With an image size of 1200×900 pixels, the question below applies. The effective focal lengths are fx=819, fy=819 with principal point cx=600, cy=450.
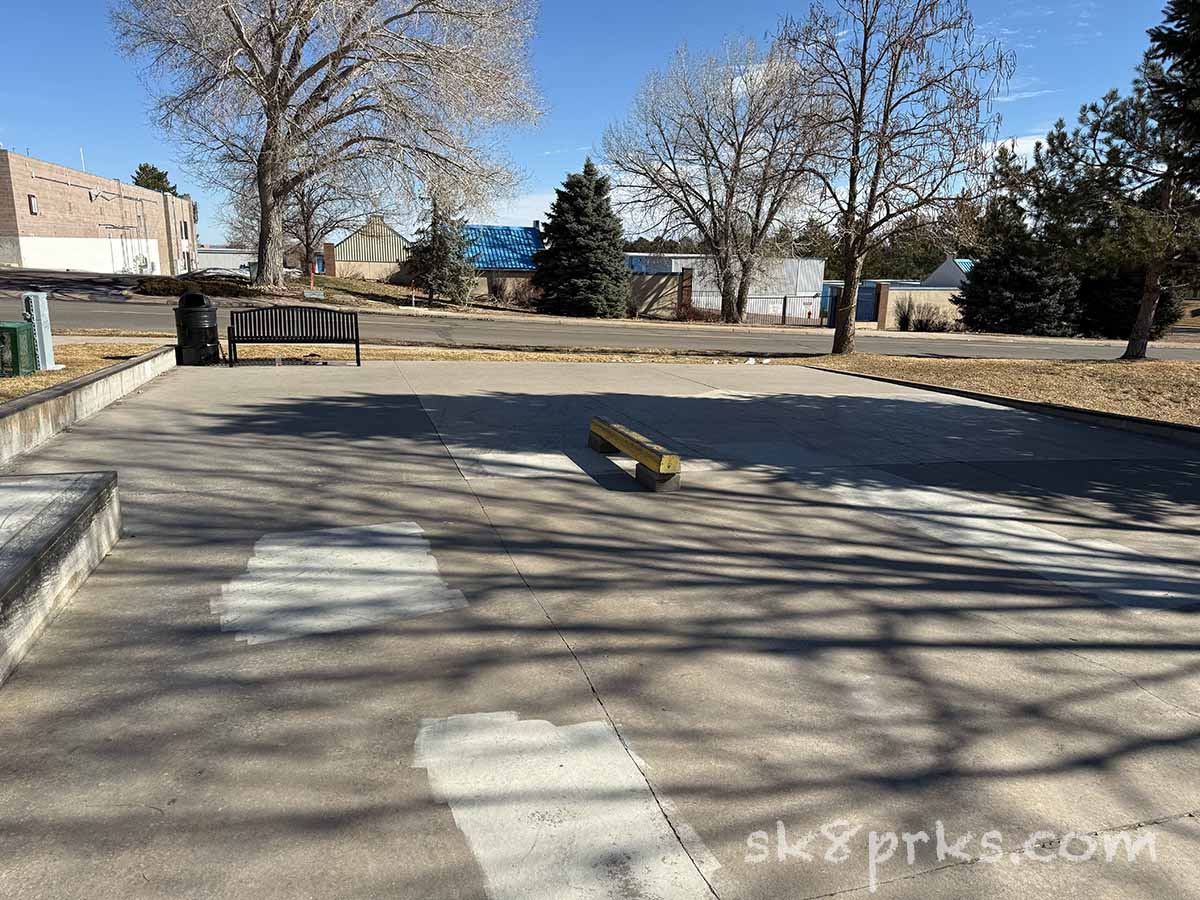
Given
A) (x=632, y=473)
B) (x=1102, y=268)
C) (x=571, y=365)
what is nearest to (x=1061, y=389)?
(x=1102, y=268)

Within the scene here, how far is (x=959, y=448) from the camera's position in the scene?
8680mm

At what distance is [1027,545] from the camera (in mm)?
5520

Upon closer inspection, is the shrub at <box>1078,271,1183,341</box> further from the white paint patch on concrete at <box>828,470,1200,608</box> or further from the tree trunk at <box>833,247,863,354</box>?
the white paint patch on concrete at <box>828,470,1200,608</box>

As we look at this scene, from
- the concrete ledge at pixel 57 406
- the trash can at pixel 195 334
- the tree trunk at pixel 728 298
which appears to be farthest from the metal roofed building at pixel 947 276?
the concrete ledge at pixel 57 406

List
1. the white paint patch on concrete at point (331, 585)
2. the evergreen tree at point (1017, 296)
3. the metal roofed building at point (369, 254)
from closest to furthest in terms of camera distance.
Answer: the white paint patch on concrete at point (331, 585)
the evergreen tree at point (1017, 296)
the metal roofed building at point (369, 254)

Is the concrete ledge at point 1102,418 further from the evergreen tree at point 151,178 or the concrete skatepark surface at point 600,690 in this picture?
the evergreen tree at point 151,178

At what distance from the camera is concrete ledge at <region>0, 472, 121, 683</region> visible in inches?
134

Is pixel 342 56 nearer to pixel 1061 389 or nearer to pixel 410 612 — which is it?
pixel 1061 389

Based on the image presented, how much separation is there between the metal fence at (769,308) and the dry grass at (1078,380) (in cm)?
2671

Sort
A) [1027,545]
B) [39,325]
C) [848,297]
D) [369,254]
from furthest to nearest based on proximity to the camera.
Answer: [369,254] < [848,297] < [39,325] < [1027,545]

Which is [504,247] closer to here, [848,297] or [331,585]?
[848,297]

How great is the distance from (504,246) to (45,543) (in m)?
53.3

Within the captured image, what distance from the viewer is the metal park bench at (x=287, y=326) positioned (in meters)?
13.5

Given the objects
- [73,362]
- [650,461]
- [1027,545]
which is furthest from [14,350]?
[1027,545]
